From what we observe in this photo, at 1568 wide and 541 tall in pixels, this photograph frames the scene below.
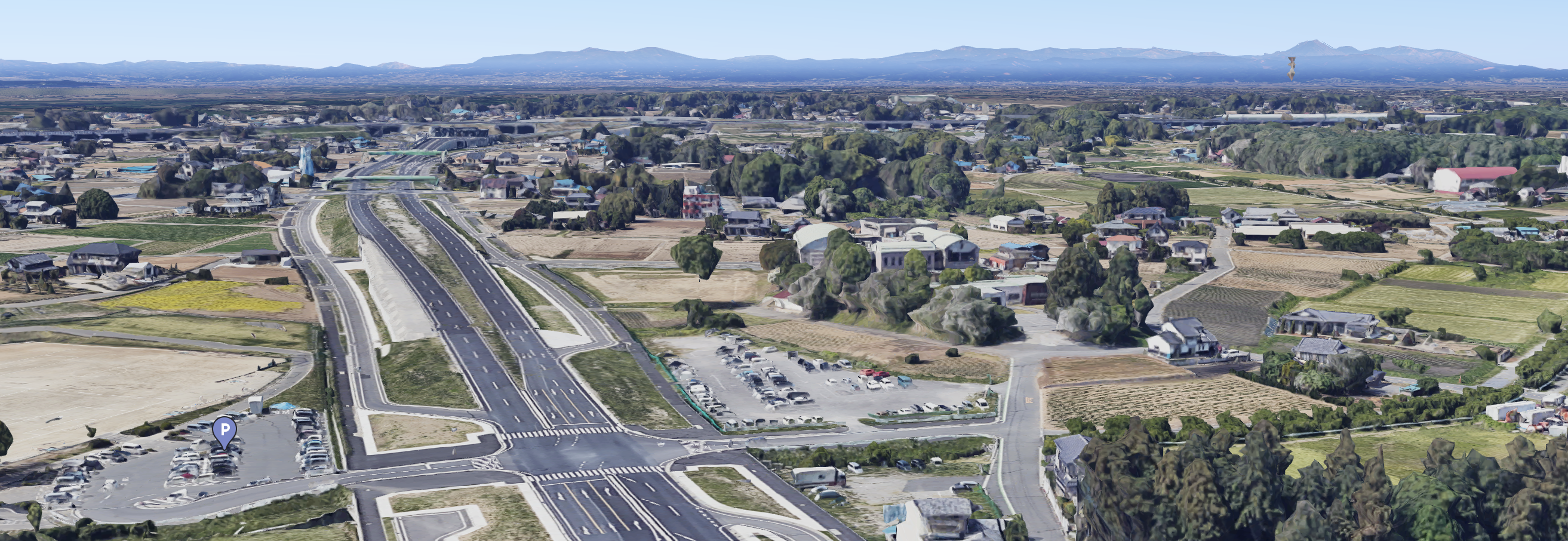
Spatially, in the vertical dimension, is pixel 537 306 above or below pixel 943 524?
below

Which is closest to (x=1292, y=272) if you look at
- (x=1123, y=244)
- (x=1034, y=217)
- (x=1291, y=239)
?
(x=1291, y=239)

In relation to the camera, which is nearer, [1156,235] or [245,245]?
[1156,235]

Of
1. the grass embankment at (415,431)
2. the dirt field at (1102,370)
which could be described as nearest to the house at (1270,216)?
the dirt field at (1102,370)

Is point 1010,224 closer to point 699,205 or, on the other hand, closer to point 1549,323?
point 699,205

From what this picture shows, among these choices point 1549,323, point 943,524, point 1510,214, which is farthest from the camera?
point 1510,214

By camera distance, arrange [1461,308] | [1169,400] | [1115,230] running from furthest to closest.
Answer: [1115,230]
[1461,308]
[1169,400]

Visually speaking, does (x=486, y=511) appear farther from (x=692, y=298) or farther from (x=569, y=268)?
(x=569, y=268)

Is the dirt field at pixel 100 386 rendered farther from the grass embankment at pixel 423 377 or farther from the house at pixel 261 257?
the house at pixel 261 257
